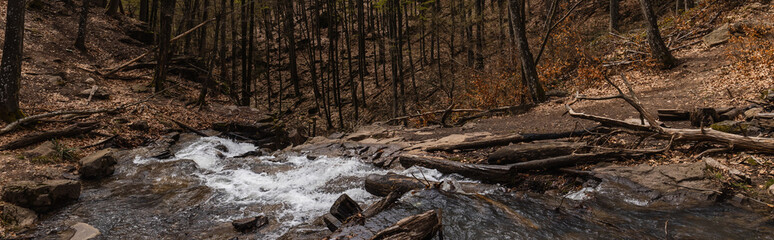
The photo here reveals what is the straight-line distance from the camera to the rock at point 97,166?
24.9ft

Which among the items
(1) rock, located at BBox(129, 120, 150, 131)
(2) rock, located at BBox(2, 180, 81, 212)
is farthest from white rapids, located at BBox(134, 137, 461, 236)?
(2) rock, located at BBox(2, 180, 81, 212)

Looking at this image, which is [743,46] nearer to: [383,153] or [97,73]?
[383,153]

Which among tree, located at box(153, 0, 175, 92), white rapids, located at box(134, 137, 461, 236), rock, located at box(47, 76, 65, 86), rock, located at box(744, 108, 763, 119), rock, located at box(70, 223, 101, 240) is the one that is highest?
tree, located at box(153, 0, 175, 92)

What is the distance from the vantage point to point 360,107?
69.5 feet

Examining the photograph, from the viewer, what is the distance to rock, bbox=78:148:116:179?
7.58 meters

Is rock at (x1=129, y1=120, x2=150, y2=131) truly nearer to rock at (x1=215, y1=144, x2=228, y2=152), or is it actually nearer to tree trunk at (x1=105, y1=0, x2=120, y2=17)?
rock at (x1=215, y1=144, x2=228, y2=152)

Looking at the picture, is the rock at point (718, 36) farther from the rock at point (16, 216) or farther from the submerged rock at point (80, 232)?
the rock at point (16, 216)

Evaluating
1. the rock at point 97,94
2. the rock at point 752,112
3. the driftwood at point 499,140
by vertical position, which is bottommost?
the driftwood at point 499,140

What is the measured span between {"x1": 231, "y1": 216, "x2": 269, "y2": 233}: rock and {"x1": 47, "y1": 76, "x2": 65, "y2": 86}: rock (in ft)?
41.4

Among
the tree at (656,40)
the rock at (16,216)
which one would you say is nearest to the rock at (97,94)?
the rock at (16,216)

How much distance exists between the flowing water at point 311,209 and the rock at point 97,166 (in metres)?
0.22

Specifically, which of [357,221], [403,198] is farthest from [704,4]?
[357,221]

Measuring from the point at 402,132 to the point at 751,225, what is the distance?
8.71 metres

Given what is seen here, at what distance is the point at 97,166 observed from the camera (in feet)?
25.2
